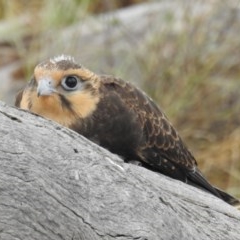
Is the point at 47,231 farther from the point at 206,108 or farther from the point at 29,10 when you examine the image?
the point at 29,10

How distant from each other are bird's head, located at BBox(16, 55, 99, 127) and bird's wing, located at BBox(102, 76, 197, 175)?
0.15m

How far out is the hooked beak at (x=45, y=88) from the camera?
441 cm

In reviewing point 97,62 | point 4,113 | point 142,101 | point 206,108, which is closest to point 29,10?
point 97,62

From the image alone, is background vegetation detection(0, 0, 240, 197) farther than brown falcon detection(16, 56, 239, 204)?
Yes

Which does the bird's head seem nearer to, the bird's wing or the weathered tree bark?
the bird's wing

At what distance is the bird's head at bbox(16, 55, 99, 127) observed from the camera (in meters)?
4.48

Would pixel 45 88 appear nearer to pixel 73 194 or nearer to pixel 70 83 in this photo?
pixel 70 83

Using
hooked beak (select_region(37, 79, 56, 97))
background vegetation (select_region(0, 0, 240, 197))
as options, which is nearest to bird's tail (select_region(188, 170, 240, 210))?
hooked beak (select_region(37, 79, 56, 97))

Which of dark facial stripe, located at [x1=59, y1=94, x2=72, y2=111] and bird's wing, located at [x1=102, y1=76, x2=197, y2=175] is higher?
bird's wing, located at [x1=102, y1=76, x2=197, y2=175]

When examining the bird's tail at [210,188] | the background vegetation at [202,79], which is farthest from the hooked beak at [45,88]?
the background vegetation at [202,79]

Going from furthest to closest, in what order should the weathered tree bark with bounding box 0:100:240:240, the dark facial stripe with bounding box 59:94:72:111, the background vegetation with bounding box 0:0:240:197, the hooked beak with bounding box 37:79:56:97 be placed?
the background vegetation with bounding box 0:0:240:197
the dark facial stripe with bounding box 59:94:72:111
the hooked beak with bounding box 37:79:56:97
the weathered tree bark with bounding box 0:100:240:240

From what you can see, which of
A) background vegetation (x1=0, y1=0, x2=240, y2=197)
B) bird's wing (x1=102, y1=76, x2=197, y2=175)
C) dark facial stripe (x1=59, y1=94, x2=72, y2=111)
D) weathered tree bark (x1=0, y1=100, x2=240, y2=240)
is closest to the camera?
weathered tree bark (x1=0, y1=100, x2=240, y2=240)

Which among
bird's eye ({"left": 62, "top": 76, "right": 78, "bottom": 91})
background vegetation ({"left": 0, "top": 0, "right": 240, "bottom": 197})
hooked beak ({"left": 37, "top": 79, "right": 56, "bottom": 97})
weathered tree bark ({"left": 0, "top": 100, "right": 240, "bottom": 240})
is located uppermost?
background vegetation ({"left": 0, "top": 0, "right": 240, "bottom": 197})

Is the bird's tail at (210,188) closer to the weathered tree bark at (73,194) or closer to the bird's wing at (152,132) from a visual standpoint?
the bird's wing at (152,132)
